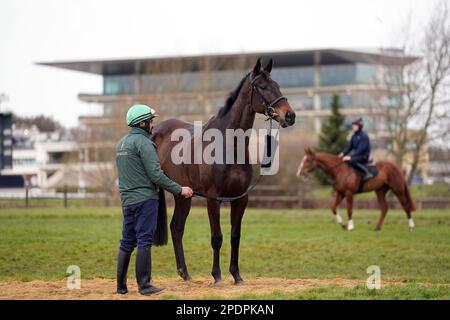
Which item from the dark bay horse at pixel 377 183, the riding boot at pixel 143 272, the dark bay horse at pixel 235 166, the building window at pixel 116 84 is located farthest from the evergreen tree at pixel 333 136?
the building window at pixel 116 84

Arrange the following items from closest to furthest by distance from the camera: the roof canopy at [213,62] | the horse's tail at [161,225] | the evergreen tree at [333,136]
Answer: the horse's tail at [161,225] < the evergreen tree at [333,136] < the roof canopy at [213,62]

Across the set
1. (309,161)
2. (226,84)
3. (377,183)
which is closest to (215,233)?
(377,183)

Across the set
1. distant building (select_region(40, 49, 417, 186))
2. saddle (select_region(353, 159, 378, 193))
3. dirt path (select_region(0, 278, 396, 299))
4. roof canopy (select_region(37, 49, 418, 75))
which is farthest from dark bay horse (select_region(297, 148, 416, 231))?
roof canopy (select_region(37, 49, 418, 75))

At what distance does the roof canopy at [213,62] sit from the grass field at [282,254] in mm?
30349

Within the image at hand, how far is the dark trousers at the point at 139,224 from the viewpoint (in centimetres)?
891

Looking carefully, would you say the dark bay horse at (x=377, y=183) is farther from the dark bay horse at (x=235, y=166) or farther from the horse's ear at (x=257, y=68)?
the horse's ear at (x=257, y=68)

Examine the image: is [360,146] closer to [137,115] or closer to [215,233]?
[215,233]

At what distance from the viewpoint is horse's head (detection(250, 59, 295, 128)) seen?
9.58m

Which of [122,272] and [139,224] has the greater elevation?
[139,224]

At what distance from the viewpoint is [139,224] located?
8.91 m

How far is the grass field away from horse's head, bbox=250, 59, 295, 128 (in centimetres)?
228

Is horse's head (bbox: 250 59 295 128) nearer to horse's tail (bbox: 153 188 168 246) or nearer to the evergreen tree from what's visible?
horse's tail (bbox: 153 188 168 246)

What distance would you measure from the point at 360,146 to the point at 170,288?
44.8 feet

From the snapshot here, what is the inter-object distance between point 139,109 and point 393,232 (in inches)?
529
